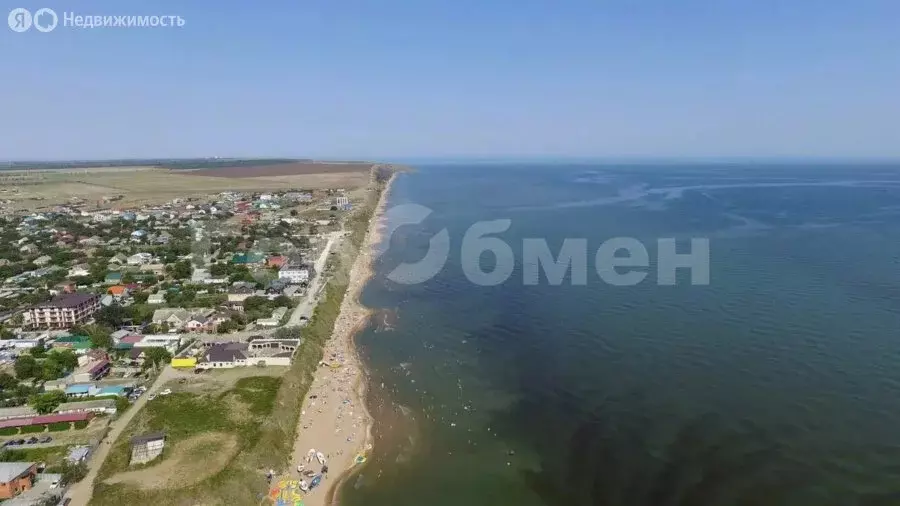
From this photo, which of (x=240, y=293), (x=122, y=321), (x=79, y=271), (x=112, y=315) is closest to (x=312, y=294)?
(x=240, y=293)

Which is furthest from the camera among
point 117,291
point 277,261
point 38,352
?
point 277,261

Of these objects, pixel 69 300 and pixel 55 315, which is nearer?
pixel 55 315

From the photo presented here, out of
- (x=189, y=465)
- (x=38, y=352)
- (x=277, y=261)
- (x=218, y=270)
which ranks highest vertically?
(x=277, y=261)

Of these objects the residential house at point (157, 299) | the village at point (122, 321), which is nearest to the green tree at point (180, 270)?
the village at point (122, 321)

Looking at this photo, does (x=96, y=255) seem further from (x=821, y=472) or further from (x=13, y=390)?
(x=821, y=472)

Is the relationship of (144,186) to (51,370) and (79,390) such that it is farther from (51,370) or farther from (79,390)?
(79,390)

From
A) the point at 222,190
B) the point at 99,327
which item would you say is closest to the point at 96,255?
the point at 99,327
